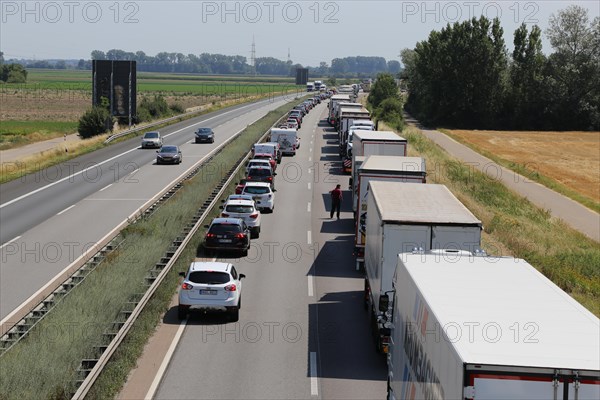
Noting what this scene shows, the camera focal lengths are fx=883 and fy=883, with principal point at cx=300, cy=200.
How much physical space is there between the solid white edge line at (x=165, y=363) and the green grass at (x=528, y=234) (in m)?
10.3

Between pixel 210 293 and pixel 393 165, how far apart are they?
12.7 meters

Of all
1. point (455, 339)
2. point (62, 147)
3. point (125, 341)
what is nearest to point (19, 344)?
point (125, 341)

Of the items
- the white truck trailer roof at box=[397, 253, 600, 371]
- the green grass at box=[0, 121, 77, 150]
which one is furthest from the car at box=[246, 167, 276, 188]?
the green grass at box=[0, 121, 77, 150]

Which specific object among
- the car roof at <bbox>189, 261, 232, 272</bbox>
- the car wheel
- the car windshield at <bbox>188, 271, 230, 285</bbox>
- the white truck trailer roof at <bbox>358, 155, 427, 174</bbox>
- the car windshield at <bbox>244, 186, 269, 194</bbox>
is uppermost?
the white truck trailer roof at <bbox>358, 155, 427, 174</bbox>

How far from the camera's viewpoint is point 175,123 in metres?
98.4

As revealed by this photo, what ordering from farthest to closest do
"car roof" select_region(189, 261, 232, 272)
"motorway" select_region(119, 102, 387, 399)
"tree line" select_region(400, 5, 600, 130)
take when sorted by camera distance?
"tree line" select_region(400, 5, 600, 130) < "car roof" select_region(189, 261, 232, 272) < "motorway" select_region(119, 102, 387, 399)

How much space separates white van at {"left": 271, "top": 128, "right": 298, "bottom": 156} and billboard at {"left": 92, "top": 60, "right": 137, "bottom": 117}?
69.0 ft

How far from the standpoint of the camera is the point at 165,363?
18.4 metres

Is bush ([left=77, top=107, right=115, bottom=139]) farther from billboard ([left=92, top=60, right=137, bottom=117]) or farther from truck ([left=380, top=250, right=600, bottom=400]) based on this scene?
truck ([left=380, top=250, right=600, bottom=400])

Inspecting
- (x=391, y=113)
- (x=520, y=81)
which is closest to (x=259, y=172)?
(x=391, y=113)

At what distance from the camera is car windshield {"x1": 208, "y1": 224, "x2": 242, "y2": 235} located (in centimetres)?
2950

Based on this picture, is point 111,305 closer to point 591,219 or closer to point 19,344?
point 19,344

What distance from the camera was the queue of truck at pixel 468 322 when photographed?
28.2 ft

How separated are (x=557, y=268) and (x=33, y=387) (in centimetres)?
1817
